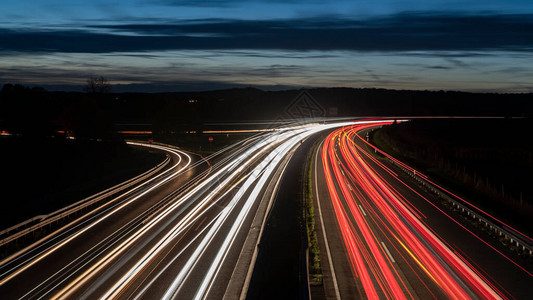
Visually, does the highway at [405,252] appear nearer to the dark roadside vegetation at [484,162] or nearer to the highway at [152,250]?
the highway at [152,250]

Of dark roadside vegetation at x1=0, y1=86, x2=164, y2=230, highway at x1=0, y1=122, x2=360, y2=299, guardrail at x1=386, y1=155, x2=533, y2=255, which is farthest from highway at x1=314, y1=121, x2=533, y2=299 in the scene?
dark roadside vegetation at x1=0, y1=86, x2=164, y2=230

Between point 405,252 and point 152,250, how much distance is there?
1196 centimetres

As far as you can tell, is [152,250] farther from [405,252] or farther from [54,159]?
[54,159]

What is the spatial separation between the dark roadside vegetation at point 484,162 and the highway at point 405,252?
487 cm

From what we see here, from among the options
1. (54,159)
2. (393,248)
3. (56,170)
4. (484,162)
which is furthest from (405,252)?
(54,159)

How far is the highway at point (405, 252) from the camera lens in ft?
53.3

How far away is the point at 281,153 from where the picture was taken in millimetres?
58781

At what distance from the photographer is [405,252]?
65.8 ft

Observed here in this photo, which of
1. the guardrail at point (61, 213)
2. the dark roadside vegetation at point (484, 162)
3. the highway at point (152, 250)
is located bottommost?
the dark roadside vegetation at point (484, 162)

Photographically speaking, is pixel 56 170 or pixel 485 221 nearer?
pixel 485 221

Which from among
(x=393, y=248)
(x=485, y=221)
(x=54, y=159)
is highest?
(x=54, y=159)

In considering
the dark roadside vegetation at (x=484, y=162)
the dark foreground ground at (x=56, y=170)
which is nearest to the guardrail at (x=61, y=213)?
the dark foreground ground at (x=56, y=170)

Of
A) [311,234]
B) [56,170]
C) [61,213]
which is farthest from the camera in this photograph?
[56,170]

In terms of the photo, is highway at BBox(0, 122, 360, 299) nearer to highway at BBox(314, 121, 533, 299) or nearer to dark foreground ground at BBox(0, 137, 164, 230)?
highway at BBox(314, 121, 533, 299)
